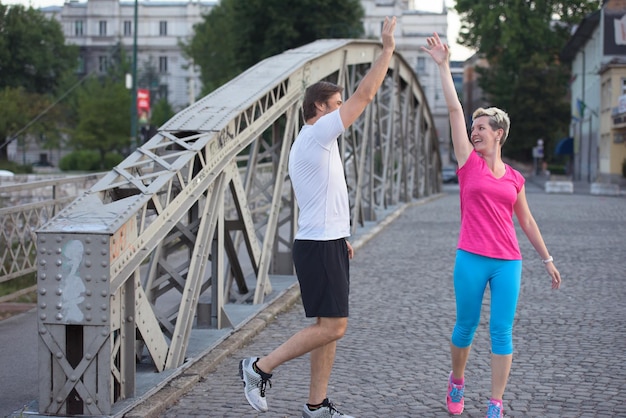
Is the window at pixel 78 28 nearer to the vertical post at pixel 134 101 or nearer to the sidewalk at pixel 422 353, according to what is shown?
the vertical post at pixel 134 101

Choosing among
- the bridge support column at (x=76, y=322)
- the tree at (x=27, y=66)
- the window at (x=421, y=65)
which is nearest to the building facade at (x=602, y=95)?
the tree at (x=27, y=66)

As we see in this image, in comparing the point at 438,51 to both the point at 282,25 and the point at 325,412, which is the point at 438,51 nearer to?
the point at 325,412

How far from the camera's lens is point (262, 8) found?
49375mm

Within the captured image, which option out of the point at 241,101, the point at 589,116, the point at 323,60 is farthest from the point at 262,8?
the point at 241,101

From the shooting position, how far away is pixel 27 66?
4794cm

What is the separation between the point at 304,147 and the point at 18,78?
45.3m

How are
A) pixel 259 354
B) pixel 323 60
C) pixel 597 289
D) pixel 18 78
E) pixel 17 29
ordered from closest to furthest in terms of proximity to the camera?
pixel 259 354 → pixel 597 289 → pixel 323 60 → pixel 17 29 → pixel 18 78

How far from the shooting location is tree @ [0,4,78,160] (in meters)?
38.3

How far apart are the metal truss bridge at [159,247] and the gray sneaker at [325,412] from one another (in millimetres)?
1047

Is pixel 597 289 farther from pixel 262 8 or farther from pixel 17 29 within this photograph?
pixel 262 8

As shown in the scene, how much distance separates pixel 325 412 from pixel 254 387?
42 centimetres

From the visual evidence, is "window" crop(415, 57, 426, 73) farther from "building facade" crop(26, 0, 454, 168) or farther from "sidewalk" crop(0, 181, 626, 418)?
"sidewalk" crop(0, 181, 626, 418)

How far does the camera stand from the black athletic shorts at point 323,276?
20.1 feet

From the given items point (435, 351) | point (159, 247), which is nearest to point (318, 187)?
point (159, 247)
